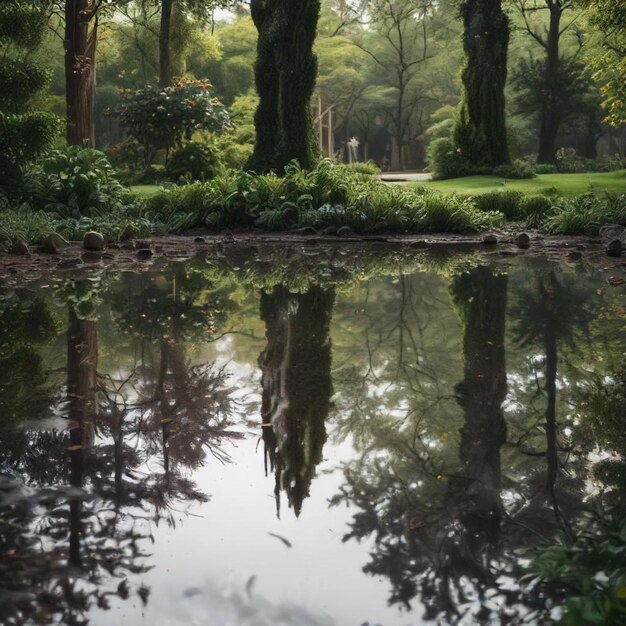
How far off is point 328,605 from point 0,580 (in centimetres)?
91

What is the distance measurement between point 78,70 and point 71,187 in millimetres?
5358

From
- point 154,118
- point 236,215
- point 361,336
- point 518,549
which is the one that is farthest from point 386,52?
point 518,549

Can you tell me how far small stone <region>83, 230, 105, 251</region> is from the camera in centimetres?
1016

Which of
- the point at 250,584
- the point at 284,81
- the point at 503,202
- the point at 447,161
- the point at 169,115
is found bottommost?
the point at 250,584

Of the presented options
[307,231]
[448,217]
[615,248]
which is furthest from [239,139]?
[615,248]

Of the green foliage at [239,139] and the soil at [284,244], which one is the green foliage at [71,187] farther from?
the green foliage at [239,139]

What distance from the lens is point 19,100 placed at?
1375cm

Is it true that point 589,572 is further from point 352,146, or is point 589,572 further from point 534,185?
point 352,146

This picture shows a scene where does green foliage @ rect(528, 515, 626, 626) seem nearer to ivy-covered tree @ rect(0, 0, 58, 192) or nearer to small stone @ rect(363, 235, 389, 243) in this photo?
small stone @ rect(363, 235, 389, 243)

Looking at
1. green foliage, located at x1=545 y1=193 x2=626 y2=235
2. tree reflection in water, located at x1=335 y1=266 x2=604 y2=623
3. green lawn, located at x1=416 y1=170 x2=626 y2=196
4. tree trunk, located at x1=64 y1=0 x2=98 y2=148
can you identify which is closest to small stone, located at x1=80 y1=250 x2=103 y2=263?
tree reflection in water, located at x1=335 y1=266 x2=604 y2=623

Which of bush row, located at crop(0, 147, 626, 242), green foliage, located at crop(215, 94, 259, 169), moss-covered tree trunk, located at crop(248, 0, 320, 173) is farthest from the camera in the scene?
green foliage, located at crop(215, 94, 259, 169)

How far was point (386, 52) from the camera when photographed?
158 feet

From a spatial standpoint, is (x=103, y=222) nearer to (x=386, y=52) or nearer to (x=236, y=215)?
(x=236, y=215)

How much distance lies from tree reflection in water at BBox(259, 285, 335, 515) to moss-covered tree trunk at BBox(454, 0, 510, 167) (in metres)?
15.6
